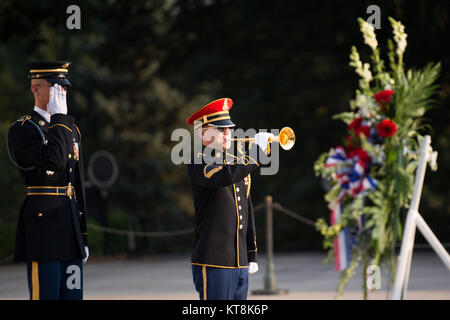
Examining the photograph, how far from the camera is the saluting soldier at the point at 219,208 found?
531 cm

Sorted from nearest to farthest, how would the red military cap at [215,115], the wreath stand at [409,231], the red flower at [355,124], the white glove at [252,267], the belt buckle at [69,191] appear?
the wreath stand at [409,231] < the red flower at [355,124] < the belt buckle at [69,191] < the red military cap at [215,115] < the white glove at [252,267]

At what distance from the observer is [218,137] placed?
18.0ft

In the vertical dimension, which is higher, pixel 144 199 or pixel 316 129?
pixel 316 129

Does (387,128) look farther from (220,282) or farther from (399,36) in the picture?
(220,282)

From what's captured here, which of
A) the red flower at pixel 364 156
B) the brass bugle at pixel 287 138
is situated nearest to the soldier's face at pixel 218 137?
the brass bugle at pixel 287 138

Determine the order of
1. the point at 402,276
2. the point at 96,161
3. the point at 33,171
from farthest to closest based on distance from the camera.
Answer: the point at 96,161, the point at 33,171, the point at 402,276

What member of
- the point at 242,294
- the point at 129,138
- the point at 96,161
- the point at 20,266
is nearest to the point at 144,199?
the point at 129,138

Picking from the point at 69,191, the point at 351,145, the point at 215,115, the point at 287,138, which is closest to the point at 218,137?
the point at 215,115

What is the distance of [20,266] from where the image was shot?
16.1 m

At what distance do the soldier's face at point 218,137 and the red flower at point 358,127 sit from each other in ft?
4.16

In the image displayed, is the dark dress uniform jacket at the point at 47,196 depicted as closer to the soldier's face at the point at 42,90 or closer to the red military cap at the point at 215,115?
the soldier's face at the point at 42,90

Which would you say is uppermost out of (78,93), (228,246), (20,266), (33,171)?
(78,93)

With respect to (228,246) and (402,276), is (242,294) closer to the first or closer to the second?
(228,246)

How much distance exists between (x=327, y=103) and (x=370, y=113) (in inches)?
695
